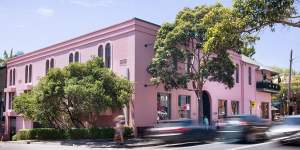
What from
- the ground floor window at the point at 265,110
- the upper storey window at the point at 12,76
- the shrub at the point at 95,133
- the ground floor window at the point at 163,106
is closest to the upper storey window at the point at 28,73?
the upper storey window at the point at 12,76

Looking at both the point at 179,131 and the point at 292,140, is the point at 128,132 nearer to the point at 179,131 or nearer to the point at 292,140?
the point at 179,131

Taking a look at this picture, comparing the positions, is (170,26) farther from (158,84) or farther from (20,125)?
(20,125)

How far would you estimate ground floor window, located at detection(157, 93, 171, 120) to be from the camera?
30.4 meters

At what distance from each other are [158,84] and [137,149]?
28.4 feet

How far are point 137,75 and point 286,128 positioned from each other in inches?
516

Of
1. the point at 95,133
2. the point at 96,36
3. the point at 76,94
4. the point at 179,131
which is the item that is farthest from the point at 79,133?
the point at 179,131

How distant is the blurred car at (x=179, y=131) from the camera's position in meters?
19.2

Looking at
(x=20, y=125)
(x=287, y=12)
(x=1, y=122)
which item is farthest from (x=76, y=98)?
(x=1, y=122)

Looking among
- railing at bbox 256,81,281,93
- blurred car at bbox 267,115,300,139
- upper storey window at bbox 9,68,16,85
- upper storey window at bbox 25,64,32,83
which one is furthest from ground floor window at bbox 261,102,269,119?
blurred car at bbox 267,115,300,139

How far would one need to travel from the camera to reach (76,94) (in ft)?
80.7

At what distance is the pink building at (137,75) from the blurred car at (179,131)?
8335mm

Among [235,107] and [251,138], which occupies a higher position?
[235,107]

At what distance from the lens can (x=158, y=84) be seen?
2806cm

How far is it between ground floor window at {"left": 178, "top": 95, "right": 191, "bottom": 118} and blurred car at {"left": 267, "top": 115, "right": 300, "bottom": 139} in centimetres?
1436
